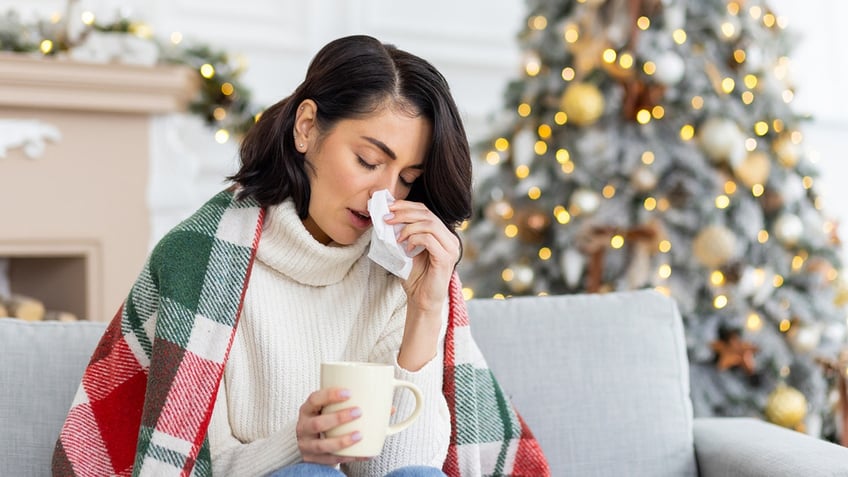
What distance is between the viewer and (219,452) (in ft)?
4.54

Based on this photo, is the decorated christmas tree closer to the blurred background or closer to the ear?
the blurred background

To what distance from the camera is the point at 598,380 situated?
1.73 metres

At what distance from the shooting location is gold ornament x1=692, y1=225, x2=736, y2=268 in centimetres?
270

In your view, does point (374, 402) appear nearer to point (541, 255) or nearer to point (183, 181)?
point (541, 255)

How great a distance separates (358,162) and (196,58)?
174cm

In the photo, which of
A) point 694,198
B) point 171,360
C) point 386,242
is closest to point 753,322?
point 694,198

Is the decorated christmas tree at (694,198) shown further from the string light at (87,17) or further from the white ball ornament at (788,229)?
the string light at (87,17)

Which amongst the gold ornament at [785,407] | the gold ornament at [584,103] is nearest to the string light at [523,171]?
the gold ornament at [584,103]

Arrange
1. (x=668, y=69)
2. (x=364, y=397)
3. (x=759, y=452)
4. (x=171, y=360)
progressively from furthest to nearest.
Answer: (x=668, y=69) → (x=759, y=452) → (x=171, y=360) → (x=364, y=397)

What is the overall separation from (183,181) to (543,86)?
1.13m

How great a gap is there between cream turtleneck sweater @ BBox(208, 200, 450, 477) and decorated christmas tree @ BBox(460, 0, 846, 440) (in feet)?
4.50

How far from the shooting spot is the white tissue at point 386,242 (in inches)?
52.6

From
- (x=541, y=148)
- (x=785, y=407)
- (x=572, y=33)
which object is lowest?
(x=785, y=407)

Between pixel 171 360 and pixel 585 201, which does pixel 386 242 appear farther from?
pixel 585 201
